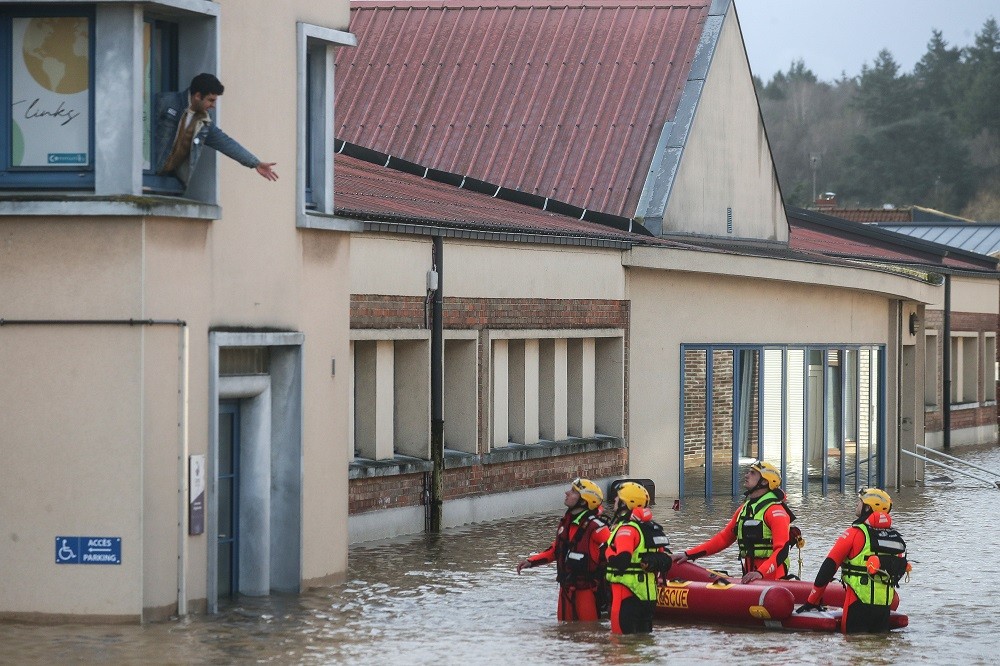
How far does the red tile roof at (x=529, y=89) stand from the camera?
33.7 metres

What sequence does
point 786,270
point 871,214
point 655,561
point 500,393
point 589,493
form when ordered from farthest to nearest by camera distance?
point 871,214
point 786,270
point 500,393
point 589,493
point 655,561

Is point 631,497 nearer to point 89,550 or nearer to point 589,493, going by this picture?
point 589,493

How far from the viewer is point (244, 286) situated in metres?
16.1

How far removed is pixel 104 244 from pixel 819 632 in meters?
6.69

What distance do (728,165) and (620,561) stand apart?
21.4 m

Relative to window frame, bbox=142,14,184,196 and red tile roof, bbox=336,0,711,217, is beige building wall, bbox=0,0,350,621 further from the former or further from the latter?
red tile roof, bbox=336,0,711,217

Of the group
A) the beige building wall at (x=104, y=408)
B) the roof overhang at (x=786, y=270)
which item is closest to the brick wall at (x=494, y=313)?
the roof overhang at (x=786, y=270)

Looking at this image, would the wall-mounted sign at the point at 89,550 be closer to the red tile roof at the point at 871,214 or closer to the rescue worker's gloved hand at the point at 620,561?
the rescue worker's gloved hand at the point at 620,561

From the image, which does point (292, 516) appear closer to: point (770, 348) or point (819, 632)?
point (819, 632)

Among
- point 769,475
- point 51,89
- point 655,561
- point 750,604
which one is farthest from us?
point 769,475

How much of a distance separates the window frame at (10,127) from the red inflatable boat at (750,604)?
6.05 metres

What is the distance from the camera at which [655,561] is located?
48.3 feet

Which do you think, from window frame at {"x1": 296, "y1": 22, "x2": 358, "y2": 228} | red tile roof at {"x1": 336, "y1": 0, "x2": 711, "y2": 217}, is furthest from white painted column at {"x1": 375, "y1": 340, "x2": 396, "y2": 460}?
red tile roof at {"x1": 336, "y1": 0, "x2": 711, "y2": 217}

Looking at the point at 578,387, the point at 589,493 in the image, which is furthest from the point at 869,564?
the point at 578,387
